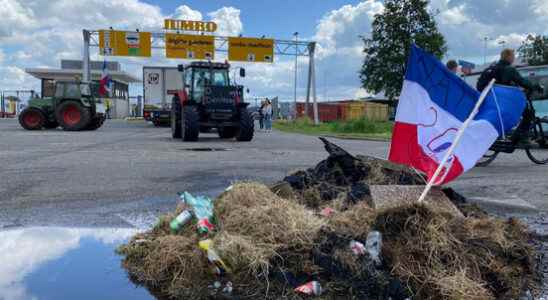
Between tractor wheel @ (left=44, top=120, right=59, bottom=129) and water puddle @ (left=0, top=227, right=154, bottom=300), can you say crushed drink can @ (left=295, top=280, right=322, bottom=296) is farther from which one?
tractor wheel @ (left=44, top=120, right=59, bottom=129)

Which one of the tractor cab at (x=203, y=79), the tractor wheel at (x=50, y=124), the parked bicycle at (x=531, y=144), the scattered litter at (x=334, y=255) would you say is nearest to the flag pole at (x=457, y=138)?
the scattered litter at (x=334, y=255)

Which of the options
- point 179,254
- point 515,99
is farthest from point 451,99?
point 179,254

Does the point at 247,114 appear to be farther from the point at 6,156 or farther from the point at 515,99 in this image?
the point at 515,99

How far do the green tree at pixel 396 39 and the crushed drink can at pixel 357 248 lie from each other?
102 ft

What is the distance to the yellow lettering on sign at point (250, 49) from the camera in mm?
35531

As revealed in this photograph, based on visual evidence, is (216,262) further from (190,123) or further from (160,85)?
(160,85)

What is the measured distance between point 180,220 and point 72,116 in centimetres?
2103

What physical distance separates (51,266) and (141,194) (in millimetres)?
2654

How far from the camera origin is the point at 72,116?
23.0 m

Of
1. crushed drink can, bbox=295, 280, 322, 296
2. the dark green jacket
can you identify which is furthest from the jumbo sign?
crushed drink can, bbox=295, 280, 322, 296

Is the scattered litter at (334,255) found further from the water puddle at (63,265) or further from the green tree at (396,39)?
the green tree at (396,39)

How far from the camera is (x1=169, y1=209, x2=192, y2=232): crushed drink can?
3971 mm

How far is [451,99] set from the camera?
4.59 meters

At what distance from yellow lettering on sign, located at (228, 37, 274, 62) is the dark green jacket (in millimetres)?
28412
